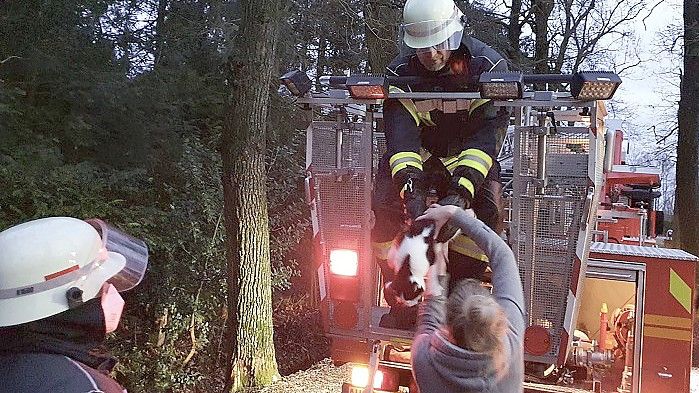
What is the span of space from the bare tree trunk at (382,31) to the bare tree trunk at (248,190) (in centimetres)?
335

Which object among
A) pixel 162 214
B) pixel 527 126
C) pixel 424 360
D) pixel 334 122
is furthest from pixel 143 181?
pixel 424 360

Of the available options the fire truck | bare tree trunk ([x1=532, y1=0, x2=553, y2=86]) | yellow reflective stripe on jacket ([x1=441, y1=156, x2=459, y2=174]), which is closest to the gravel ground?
the fire truck

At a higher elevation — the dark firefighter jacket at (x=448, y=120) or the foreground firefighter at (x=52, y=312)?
the dark firefighter jacket at (x=448, y=120)

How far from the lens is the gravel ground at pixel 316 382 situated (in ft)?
21.6

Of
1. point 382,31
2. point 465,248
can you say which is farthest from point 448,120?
point 382,31

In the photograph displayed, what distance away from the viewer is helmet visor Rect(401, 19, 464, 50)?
3.99 metres

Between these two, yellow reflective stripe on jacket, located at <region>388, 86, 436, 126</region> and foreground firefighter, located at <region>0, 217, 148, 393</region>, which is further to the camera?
yellow reflective stripe on jacket, located at <region>388, 86, 436, 126</region>

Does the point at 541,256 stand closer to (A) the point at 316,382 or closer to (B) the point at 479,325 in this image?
(B) the point at 479,325

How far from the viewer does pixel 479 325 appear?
234 cm

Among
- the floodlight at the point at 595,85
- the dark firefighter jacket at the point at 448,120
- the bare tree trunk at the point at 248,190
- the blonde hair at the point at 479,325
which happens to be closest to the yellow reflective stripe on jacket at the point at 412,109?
the dark firefighter jacket at the point at 448,120

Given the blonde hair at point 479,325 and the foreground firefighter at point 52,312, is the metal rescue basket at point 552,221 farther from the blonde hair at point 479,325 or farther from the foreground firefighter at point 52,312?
the foreground firefighter at point 52,312

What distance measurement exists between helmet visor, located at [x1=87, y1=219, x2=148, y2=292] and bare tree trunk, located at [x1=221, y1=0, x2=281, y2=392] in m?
4.33

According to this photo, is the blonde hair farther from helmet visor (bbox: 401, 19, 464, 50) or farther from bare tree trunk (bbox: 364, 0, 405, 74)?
→ bare tree trunk (bbox: 364, 0, 405, 74)

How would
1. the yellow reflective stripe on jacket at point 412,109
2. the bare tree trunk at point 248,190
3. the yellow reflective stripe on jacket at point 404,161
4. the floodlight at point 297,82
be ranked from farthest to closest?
the bare tree trunk at point 248,190, the floodlight at point 297,82, the yellow reflective stripe on jacket at point 412,109, the yellow reflective stripe on jacket at point 404,161
